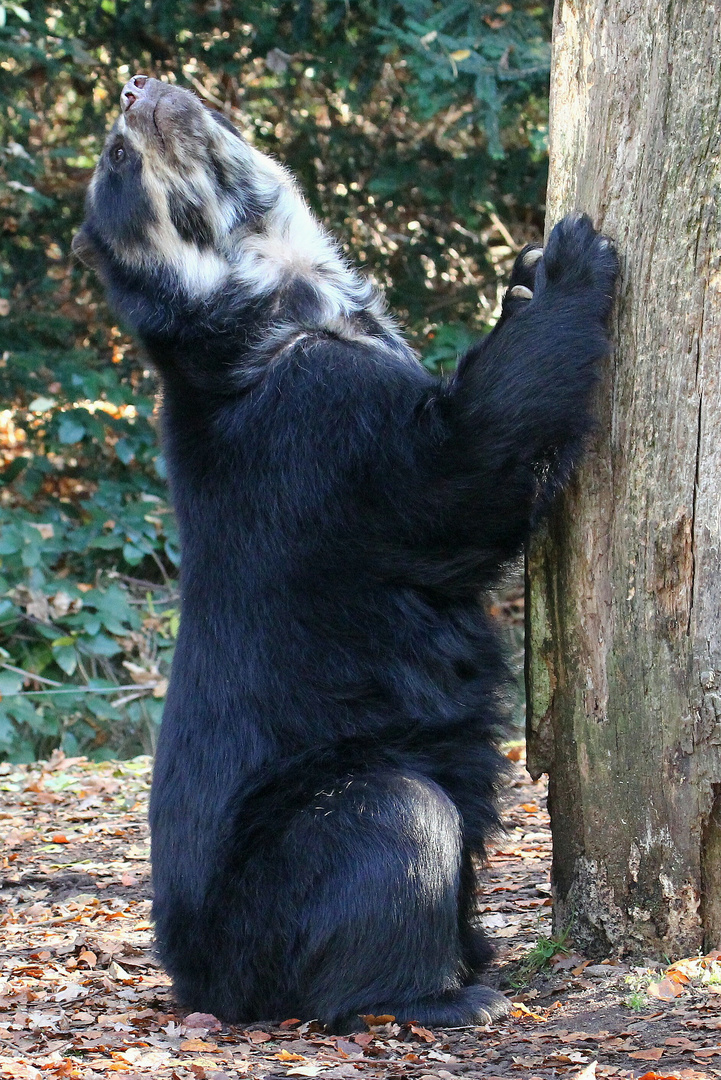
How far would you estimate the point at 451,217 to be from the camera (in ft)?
32.3

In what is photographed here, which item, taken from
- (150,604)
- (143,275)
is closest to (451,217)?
(150,604)

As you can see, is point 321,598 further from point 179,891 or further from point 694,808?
point 694,808

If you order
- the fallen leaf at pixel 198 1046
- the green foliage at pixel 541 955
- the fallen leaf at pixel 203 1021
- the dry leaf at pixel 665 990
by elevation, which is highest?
the dry leaf at pixel 665 990

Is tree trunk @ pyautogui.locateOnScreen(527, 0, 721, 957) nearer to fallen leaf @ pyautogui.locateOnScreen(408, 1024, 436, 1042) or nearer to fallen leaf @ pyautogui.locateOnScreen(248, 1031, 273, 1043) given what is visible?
fallen leaf @ pyautogui.locateOnScreen(408, 1024, 436, 1042)

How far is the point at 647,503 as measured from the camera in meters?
3.03

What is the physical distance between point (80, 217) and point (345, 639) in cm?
739

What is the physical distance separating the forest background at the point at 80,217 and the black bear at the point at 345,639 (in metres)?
3.90

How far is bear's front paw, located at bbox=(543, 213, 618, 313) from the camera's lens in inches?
121

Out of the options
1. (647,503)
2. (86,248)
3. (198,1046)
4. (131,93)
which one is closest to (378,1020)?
(198,1046)

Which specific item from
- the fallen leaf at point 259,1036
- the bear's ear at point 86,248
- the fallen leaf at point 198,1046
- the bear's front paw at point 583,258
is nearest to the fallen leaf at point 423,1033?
the fallen leaf at point 259,1036

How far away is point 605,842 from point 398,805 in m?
0.57

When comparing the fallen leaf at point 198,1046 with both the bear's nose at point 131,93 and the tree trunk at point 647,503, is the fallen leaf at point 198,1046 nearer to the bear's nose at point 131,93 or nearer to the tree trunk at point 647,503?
the tree trunk at point 647,503

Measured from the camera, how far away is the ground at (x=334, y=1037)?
2662 millimetres

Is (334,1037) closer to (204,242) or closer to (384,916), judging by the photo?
(384,916)
